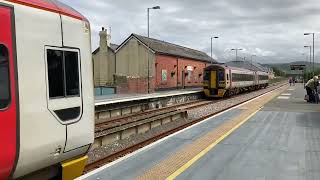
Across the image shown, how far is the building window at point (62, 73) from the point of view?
605 cm

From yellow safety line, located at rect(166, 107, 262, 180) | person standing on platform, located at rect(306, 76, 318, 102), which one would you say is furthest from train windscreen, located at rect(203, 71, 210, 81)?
yellow safety line, located at rect(166, 107, 262, 180)

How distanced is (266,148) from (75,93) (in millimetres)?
5925

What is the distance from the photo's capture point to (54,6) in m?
6.32

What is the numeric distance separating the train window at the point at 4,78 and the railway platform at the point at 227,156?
3.03 m

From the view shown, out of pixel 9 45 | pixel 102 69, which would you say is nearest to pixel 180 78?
pixel 102 69

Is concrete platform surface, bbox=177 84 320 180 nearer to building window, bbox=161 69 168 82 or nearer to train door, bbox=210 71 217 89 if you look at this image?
train door, bbox=210 71 217 89

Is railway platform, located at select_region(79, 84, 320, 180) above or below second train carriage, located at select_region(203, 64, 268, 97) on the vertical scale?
below

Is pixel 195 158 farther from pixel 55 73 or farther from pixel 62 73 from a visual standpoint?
pixel 55 73

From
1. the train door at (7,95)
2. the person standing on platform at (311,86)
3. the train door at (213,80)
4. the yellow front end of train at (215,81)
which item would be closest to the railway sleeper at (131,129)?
the train door at (7,95)

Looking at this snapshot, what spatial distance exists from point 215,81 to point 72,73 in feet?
114

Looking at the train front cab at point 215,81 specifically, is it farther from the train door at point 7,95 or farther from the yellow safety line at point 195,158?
the train door at point 7,95

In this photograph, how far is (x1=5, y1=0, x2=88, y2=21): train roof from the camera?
18.6 feet

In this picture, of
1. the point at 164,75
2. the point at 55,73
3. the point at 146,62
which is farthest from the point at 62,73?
the point at 164,75

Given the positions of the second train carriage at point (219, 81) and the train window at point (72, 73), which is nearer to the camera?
the train window at point (72, 73)
